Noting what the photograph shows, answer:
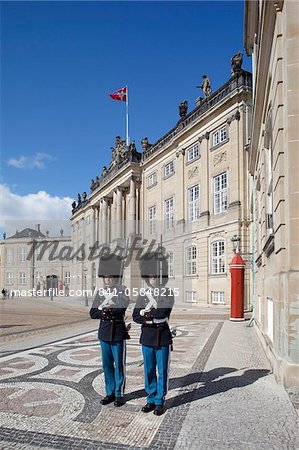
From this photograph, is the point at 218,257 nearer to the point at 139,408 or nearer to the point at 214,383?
the point at 214,383

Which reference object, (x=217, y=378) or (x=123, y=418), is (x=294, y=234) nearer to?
(x=217, y=378)

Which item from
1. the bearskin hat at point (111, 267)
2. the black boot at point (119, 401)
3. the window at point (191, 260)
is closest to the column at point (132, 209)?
the window at point (191, 260)

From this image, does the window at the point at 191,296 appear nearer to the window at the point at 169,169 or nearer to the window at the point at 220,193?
the window at the point at 220,193

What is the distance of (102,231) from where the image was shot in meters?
55.3

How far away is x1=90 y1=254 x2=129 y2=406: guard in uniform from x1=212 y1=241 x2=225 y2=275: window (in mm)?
23935

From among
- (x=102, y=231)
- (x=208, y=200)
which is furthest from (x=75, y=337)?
(x=102, y=231)

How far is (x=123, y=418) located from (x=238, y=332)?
992 centimetres

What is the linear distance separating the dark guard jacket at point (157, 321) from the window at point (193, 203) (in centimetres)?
2844

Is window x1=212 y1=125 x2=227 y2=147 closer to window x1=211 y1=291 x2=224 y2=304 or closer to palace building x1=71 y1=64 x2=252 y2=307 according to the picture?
palace building x1=71 y1=64 x2=252 y2=307

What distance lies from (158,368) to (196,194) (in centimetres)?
2940

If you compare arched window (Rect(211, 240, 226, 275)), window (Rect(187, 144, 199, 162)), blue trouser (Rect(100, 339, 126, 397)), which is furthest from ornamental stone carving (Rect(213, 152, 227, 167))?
blue trouser (Rect(100, 339, 126, 397))

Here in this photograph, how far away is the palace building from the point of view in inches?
1114

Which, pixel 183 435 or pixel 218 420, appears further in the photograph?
pixel 218 420

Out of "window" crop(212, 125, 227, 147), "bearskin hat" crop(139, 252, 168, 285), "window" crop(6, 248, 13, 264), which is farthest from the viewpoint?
"window" crop(6, 248, 13, 264)
